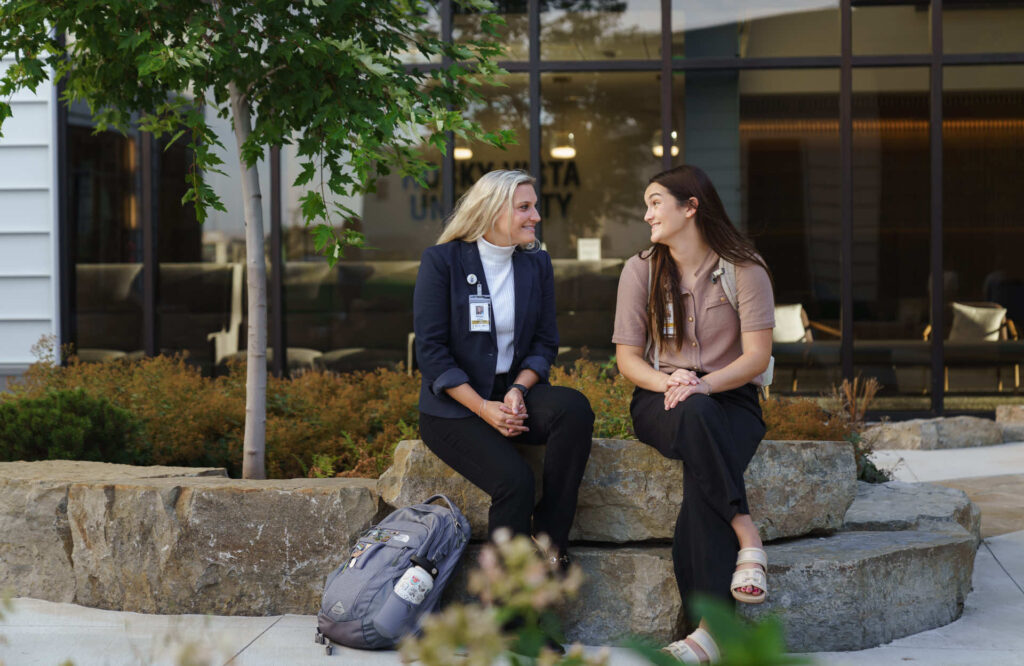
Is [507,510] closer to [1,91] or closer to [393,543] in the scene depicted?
[393,543]

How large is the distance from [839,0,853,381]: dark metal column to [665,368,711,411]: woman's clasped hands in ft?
17.9

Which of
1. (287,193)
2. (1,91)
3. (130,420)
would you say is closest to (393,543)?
(130,420)

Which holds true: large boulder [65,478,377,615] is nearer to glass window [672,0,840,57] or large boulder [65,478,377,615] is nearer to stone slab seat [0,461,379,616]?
stone slab seat [0,461,379,616]

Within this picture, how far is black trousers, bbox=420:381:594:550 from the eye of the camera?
350cm

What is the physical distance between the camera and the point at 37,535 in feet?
13.2

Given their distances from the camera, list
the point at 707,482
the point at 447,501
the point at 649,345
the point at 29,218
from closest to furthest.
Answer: the point at 707,482
the point at 447,501
the point at 649,345
the point at 29,218

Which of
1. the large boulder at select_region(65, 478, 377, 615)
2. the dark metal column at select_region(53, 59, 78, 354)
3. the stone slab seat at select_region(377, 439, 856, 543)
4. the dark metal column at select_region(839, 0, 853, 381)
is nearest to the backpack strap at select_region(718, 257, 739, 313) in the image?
the stone slab seat at select_region(377, 439, 856, 543)

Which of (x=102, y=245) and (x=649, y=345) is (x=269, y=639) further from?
(x=102, y=245)

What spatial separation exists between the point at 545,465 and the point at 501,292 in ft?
2.30

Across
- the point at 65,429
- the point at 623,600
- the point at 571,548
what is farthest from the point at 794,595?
the point at 65,429

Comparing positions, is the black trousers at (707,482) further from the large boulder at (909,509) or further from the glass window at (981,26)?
the glass window at (981,26)

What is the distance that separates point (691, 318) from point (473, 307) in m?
0.80

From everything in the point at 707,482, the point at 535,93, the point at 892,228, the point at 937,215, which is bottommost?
the point at 707,482

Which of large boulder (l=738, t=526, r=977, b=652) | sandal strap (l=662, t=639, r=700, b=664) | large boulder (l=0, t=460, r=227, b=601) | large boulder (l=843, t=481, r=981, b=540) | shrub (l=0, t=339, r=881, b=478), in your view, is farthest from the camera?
shrub (l=0, t=339, r=881, b=478)
